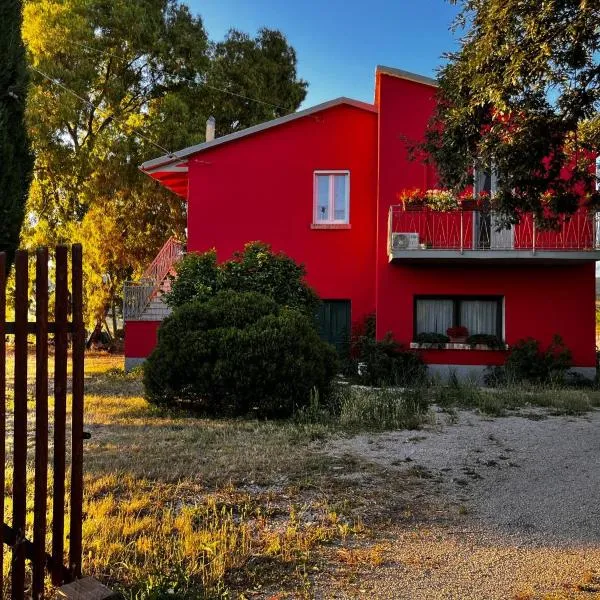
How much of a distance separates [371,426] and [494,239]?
719 centimetres

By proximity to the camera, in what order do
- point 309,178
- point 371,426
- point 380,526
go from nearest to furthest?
point 380,526
point 371,426
point 309,178

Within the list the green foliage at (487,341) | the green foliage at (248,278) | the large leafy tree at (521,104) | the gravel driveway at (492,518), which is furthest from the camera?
the green foliage at (487,341)

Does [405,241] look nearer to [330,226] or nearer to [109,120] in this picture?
[330,226]

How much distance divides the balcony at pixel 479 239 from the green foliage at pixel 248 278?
258cm

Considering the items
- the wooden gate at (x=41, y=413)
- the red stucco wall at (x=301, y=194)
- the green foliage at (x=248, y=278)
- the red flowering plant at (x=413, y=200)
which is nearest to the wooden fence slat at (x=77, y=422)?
the wooden gate at (x=41, y=413)

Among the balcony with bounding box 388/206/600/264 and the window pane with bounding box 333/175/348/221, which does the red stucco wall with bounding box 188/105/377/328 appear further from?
the balcony with bounding box 388/206/600/264

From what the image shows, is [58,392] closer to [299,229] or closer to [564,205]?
[564,205]

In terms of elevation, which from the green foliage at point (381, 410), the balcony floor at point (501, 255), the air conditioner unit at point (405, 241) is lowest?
the green foliage at point (381, 410)

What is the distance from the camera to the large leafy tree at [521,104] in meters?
5.91

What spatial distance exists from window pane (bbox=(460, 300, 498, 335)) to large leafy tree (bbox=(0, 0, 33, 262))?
435 inches

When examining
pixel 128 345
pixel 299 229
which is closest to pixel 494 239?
pixel 299 229

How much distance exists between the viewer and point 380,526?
14.2 ft

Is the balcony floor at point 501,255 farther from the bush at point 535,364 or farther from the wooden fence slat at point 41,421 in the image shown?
the wooden fence slat at point 41,421

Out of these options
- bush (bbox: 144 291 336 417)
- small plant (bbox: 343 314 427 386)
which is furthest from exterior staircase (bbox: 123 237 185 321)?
bush (bbox: 144 291 336 417)
